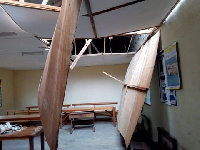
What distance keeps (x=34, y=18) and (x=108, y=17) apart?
1.12 metres

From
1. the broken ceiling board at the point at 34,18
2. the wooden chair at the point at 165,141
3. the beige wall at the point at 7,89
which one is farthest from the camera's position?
the beige wall at the point at 7,89

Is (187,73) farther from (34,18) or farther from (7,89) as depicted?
(7,89)

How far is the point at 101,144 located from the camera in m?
4.54

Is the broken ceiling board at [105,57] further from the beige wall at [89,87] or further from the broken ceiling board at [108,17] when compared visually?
the broken ceiling board at [108,17]

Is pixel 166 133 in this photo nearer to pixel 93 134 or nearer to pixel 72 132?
pixel 93 134

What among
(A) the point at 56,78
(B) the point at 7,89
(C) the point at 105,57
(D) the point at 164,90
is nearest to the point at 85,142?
(D) the point at 164,90

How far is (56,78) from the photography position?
0.89 meters

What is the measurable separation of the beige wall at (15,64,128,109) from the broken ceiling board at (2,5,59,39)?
18.1 ft

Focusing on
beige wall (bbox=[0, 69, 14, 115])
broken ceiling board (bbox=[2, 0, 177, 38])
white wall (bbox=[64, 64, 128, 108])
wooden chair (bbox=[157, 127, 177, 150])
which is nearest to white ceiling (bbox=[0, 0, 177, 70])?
broken ceiling board (bbox=[2, 0, 177, 38])

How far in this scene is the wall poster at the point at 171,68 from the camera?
2284 millimetres

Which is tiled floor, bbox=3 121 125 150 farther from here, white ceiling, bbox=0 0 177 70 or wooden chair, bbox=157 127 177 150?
white ceiling, bbox=0 0 177 70

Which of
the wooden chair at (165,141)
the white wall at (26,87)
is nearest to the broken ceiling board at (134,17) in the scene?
the wooden chair at (165,141)

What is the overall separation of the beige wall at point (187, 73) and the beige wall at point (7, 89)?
8045 mm

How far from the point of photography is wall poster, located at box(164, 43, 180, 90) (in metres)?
2.28
